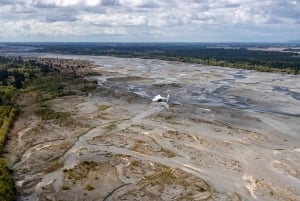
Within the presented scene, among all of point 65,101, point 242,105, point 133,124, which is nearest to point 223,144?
point 133,124

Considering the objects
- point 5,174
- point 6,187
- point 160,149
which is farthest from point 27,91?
point 6,187

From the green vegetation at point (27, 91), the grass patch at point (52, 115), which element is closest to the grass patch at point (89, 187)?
the green vegetation at point (27, 91)

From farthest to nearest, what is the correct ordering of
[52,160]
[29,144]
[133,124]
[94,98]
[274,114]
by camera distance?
[94,98]
[274,114]
[133,124]
[29,144]
[52,160]

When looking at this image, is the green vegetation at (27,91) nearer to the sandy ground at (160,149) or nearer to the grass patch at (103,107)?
the sandy ground at (160,149)

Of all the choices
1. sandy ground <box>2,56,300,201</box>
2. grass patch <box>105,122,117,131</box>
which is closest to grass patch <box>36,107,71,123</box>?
sandy ground <box>2,56,300,201</box>

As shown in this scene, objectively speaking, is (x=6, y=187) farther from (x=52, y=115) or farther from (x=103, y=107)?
(x=103, y=107)

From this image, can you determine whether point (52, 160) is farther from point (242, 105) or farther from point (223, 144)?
point (242, 105)

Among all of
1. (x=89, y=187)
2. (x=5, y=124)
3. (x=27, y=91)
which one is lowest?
(x=27, y=91)

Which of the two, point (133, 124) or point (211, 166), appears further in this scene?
point (133, 124)
